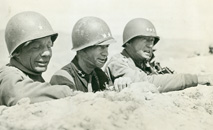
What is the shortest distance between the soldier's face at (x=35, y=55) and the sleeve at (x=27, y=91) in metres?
0.43

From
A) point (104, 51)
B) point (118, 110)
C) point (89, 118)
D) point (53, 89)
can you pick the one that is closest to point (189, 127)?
point (118, 110)

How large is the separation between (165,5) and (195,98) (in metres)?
2.10

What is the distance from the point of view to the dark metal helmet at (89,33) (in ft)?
14.3

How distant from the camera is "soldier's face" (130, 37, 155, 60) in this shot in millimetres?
4980

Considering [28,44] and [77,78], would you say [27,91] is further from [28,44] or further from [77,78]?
[77,78]

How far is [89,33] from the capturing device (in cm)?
436

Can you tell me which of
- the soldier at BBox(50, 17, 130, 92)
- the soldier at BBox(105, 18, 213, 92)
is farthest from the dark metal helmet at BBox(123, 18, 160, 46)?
the soldier at BBox(50, 17, 130, 92)

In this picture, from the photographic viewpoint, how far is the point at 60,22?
5.02 meters

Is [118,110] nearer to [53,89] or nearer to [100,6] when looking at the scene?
[53,89]

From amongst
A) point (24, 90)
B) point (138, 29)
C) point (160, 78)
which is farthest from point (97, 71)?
point (24, 90)

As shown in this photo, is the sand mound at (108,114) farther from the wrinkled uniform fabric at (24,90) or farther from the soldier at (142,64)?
the soldier at (142,64)

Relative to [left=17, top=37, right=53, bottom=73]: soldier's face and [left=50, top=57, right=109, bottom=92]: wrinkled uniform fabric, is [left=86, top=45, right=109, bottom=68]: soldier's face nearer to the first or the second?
[left=50, top=57, right=109, bottom=92]: wrinkled uniform fabric

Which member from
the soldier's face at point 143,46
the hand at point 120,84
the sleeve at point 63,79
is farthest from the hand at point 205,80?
the sleeve at point 63,79

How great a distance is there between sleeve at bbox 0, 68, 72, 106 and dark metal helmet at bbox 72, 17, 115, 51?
4.14 feet
